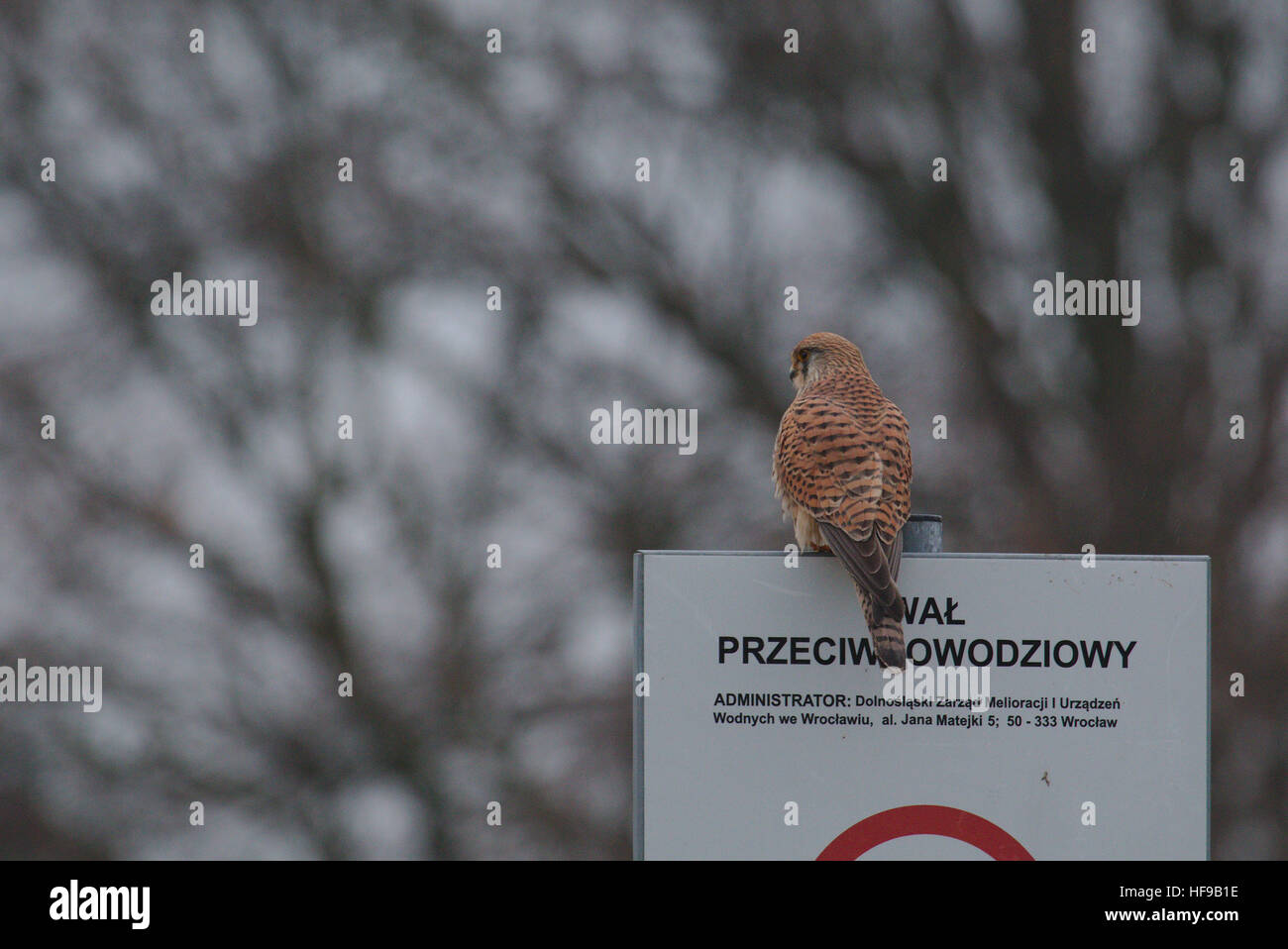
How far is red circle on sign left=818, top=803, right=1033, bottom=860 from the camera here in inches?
88.7

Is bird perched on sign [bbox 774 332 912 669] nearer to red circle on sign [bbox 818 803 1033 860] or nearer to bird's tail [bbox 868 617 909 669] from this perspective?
bird's tail [bbox 868 617 909 669]

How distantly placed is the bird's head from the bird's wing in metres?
0.44

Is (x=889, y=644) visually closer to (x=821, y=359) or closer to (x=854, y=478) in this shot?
(x=854, y=478)

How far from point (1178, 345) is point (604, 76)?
398cm

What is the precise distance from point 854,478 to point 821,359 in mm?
1037

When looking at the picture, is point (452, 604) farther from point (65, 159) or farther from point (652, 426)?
point (65, 159)

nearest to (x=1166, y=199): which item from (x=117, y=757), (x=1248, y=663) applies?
(x=1248, y=663)

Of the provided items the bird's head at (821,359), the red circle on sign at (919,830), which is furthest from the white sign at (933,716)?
the bird's head at (821,359)

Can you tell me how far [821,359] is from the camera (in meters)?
3.94

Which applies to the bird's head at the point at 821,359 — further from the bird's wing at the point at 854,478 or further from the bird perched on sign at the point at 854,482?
the bird's wing at the point at 854,478

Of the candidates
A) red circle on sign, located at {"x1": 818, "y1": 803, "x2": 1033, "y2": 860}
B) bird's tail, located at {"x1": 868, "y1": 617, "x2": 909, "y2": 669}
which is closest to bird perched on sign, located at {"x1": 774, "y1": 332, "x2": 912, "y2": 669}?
bird's tail, located at {"x1": 868, "y1": 617, "x2": 909, "y2": 669}

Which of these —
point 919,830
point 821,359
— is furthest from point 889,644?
point 821,359

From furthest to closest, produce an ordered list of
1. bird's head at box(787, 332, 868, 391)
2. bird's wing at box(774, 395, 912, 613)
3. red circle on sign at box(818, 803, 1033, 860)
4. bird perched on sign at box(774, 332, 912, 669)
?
bird's head at box(787, 332, 868, 391) < bird's wing at box(774, 395, 912, 613) < bird perched on sign at box(774, 332, 912, 669) < red circle on sign at box(818, 803, 1033, 860)

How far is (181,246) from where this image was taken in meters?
9.18
